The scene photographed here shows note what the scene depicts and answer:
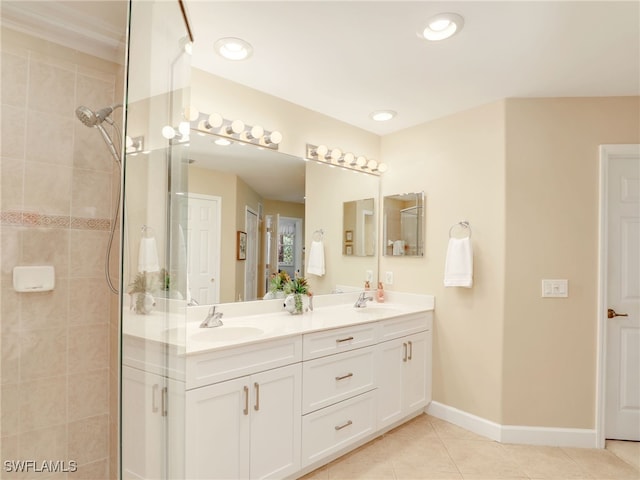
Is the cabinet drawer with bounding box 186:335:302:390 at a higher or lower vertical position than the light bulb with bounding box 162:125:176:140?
lower

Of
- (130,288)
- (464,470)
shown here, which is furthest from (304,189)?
(464,470)

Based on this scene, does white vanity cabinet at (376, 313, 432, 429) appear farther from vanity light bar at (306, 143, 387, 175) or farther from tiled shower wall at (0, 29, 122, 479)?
tiled shower wall at (0, 29, 122, 479)

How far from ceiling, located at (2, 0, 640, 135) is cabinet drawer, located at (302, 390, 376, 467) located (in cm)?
199

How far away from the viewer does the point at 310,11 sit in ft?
5.14

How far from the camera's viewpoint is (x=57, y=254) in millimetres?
1705

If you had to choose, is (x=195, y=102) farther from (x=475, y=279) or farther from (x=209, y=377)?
(x=475, y=279)

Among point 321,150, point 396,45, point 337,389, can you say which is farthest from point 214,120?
point 337,389

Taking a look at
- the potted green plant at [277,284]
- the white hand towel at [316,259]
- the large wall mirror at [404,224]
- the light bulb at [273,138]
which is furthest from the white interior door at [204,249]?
the large wall mirror at [404,224]

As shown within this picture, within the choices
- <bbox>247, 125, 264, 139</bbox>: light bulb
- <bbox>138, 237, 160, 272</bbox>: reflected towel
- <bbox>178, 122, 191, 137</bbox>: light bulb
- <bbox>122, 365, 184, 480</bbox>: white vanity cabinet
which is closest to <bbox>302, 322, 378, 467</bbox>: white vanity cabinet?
<bbox>122, 365, 184, 480</bbox>: white vanity cabinet

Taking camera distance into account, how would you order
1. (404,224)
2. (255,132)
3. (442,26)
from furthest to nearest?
1. (404,224)
2. (255,132)
3. (442,26)

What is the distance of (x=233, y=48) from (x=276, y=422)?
6.44 feet

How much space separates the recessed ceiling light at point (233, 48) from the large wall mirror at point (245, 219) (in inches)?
18.6

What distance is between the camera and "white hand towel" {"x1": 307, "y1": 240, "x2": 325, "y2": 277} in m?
2.67
